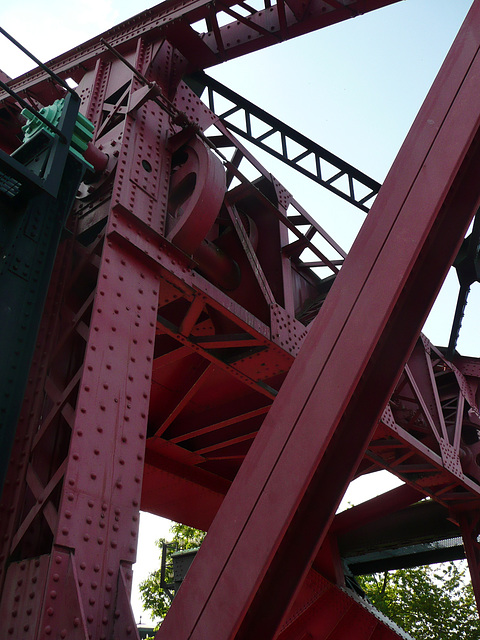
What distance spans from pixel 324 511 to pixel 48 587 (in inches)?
68.6

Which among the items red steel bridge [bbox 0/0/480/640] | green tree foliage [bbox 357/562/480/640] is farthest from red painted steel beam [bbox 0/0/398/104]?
green tree foliage [bbox 357/562/480/640]

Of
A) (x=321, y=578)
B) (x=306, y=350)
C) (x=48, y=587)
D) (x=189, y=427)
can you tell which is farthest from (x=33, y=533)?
(x=321, y=578)

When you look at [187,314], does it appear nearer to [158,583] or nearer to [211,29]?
[211,29]

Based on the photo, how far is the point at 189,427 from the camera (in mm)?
9727

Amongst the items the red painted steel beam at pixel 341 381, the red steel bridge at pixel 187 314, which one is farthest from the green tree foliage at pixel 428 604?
the red painted steel beam at pixel 341 381

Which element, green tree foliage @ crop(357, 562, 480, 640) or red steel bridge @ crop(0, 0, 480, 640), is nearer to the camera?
red steel bridge @ crop(0, 0, 480, 640)

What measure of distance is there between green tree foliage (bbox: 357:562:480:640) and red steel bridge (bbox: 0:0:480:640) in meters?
20.1

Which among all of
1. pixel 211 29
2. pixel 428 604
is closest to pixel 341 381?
pixel 211 29

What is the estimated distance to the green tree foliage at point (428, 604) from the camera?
2566 centimetres

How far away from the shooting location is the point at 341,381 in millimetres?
2578

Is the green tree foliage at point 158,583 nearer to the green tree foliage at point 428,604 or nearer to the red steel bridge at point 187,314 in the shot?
the green tree foliage at point 428,604

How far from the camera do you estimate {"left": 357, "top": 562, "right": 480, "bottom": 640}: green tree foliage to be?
25656 millimetres

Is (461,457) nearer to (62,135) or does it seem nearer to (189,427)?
(189,427)

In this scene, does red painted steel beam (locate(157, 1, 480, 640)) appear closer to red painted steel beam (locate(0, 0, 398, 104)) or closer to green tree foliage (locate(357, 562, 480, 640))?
red painted steel beam (locate(0, 0, 398, 104))
